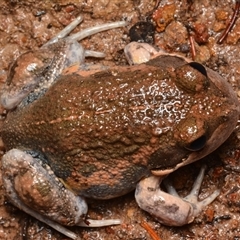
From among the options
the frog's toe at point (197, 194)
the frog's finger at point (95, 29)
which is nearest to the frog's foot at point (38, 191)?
the frog's toe at point (197, 194)

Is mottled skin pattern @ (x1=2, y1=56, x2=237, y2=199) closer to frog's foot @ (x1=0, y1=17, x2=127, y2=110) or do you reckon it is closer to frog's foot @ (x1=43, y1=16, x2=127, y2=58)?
frog's foot @ (x1=0, y1=17, x2=127, y2=110)

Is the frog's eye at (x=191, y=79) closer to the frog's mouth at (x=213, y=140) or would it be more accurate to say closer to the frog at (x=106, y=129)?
the frog at (x=106, y=129)

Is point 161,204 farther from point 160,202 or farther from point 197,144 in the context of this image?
point 197,144

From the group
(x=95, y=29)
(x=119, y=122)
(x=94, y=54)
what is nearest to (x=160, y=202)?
(x=119, y=122)

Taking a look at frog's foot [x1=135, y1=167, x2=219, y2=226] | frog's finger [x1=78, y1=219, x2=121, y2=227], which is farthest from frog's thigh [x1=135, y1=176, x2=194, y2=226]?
frog's finger [x1=78, y1=219, x2=121, y2=227]

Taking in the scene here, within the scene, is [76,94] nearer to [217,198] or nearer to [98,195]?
[98,195]
